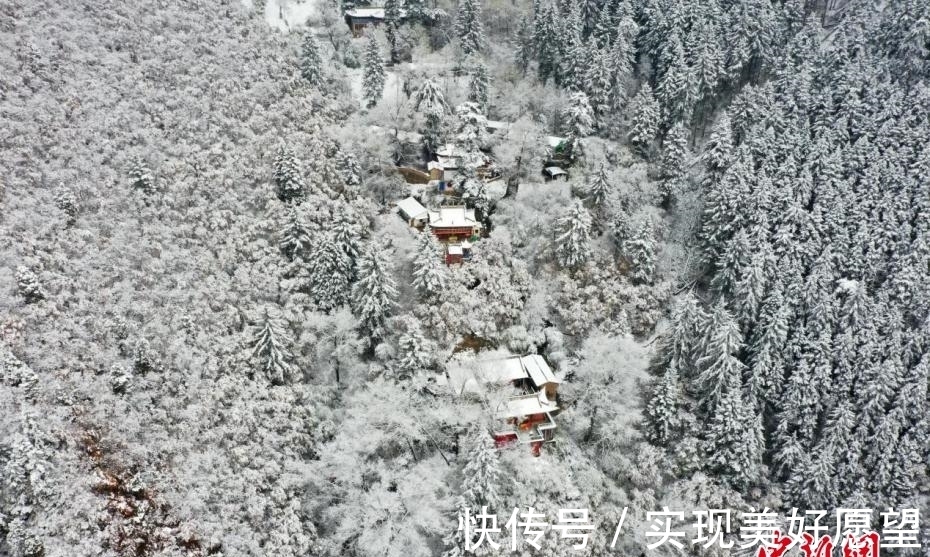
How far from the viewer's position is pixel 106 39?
179 feet

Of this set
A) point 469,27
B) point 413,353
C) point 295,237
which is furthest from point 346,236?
point 469,27

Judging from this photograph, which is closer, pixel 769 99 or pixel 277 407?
pixel 277 407

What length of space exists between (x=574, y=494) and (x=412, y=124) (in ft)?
119

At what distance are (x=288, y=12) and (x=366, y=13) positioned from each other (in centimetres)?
870

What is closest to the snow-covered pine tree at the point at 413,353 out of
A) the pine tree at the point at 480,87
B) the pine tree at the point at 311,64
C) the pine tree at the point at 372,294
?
the pine tree at the point at 372,294

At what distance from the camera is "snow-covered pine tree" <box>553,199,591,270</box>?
46.5m

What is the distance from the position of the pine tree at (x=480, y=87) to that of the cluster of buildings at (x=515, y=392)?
2785 centimetres

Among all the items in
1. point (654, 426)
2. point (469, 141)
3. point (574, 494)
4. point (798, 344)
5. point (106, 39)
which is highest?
point (106, 39)

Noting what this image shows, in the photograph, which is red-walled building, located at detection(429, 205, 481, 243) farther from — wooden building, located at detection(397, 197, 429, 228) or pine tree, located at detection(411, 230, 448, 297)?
pine tree, located at detection(411, 230, 448, 297)

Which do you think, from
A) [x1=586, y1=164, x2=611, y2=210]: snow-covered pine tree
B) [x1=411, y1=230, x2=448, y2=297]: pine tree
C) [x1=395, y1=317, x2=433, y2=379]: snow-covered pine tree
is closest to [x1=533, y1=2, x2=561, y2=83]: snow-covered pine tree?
[x1=586, y1=164, x2=611, y2=210]: snow-covered pine tree

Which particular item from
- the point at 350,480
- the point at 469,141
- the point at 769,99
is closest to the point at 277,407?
the point at 350,480

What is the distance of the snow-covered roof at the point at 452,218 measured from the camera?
161 ft

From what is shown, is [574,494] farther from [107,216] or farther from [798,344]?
[107,216]

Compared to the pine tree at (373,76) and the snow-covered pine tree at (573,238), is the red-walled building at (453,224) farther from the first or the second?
the pine tree at (373,76)
